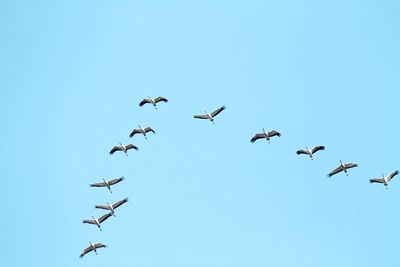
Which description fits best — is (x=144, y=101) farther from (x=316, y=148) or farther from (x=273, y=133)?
(x=316, y=148)

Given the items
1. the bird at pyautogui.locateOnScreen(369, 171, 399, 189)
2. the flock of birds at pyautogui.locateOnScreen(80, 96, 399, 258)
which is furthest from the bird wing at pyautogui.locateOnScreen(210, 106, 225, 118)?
the bird at pyautogui.locateOnScreen(369, 171, 399, 189)

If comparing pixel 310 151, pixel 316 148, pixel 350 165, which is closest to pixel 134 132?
pixel 310 151

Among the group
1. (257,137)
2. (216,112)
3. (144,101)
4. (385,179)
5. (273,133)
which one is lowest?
(385,179)

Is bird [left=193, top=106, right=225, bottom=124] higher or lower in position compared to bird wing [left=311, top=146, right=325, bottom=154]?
higher

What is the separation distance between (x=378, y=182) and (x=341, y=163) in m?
6.21

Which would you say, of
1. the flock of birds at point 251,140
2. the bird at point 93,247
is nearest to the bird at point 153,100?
the flock of birds at point 251,140

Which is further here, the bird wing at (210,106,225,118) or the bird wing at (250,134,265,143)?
the bird wing at (210,106,225,118)

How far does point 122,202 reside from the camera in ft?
549

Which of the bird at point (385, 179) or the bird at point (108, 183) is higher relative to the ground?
the bird at point (108, 183)

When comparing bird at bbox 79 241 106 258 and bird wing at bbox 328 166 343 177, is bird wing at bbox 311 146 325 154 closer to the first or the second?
bird wing at bbox 328 166 343 177

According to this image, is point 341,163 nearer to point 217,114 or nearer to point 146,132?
point 217,114

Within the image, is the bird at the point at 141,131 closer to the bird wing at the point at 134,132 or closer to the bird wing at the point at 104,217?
the bird wing at the point at 134,132

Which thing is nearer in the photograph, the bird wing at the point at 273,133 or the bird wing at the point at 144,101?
the bird wing at the point at 273,133

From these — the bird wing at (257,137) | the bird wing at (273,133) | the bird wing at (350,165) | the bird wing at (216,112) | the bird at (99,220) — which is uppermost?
the bird wing at (216,112)
